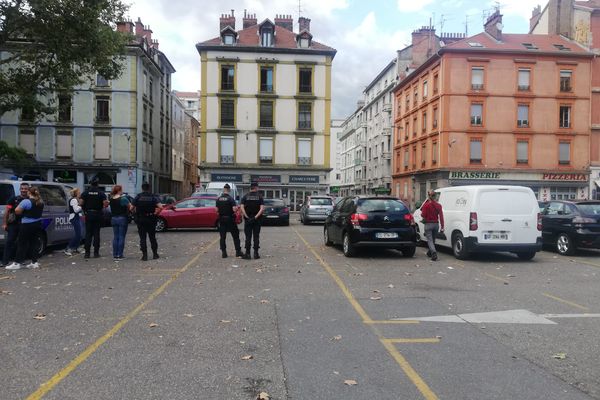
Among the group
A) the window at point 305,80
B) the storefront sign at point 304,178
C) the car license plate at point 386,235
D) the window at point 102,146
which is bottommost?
the car license plate at point 386,235

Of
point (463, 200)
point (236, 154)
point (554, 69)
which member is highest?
point (554, 69)

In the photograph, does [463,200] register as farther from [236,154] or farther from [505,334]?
[236,154]

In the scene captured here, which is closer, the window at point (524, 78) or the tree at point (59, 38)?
the tree at point (59, 38)

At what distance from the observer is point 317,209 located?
1065 inches

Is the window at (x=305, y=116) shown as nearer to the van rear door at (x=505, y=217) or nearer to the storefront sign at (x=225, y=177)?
the storefront sign at (x=225, y=177)

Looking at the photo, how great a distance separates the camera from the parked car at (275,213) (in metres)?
25.3

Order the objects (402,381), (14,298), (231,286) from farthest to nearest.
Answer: (231,286), (14,298), (402,381)

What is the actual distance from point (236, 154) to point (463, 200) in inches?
1506

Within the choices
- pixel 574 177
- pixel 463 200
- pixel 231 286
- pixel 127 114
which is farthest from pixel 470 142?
pixel 231 286

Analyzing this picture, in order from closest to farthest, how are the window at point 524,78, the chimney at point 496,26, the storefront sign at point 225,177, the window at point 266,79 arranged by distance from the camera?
the window at point 524,78 < the chimney at point 496,26 < the storefront sign at point 225,177 < the window at point 266,79

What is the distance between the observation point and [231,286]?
26.3ft

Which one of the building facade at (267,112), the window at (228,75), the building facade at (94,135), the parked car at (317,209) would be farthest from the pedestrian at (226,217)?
the window at (228,75)

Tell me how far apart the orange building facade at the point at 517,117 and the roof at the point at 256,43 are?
41.7ft

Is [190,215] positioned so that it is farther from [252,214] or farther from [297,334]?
[297,334]
